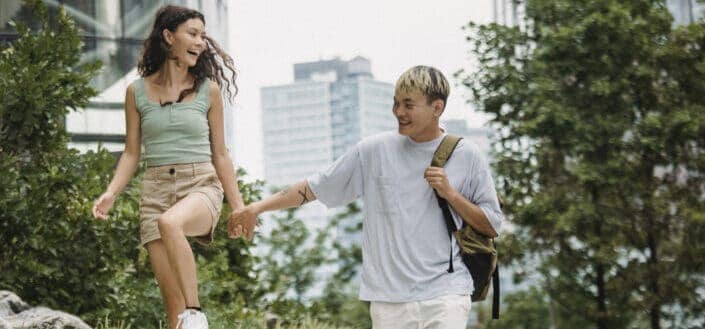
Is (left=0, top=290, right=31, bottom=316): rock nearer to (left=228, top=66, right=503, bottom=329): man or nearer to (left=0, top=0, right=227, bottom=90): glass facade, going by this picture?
(left=228, top=66, right=503, bottom=329): man

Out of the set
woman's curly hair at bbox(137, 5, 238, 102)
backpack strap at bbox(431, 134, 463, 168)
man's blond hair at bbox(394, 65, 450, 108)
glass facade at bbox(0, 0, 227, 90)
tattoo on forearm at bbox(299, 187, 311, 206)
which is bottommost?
tattoo on forearm at bbox(299, 187, 311, 206)

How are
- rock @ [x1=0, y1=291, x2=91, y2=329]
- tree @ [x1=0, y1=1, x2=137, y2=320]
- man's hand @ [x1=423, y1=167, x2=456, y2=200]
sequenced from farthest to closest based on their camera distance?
tree @ [x1=0, y1=1, x2=137, y2=320] → rock @ [x1=0, y1=291, x2=91, y2=329] → man's hand @ [x1=423, y1=167, x2=456, y2=200]

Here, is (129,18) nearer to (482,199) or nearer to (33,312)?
(33,312)

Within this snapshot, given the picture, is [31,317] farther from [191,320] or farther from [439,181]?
[439,181]

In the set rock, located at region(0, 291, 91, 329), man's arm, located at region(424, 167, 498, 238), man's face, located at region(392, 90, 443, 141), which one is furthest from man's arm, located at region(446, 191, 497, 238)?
rock, located at region(0, 291, 91, 329)

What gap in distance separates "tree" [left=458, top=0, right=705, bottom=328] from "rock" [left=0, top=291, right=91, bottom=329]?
7280 mm

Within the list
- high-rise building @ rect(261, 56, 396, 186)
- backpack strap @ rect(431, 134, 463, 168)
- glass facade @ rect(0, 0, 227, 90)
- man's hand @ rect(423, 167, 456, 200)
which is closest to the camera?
man's hand @ rect(423, 167, 456, 200)

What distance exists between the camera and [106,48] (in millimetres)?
12812

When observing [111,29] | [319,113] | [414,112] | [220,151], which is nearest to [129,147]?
[220,151]

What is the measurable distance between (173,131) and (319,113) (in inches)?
689

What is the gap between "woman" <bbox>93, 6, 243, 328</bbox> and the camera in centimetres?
439

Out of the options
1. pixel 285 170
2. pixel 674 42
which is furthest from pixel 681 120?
pixel 285 170

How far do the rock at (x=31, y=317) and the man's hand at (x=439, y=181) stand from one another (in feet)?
7.44

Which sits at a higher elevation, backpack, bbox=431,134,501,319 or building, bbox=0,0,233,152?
building, bbox=0,0,233,152
